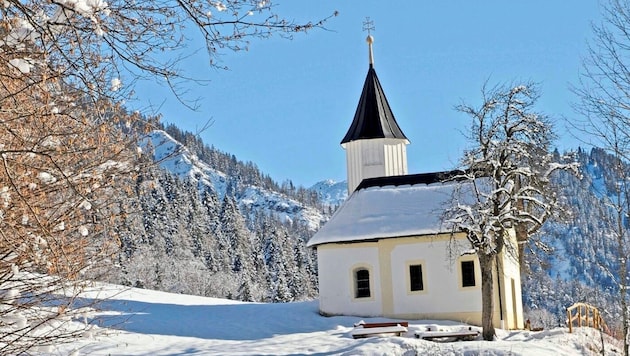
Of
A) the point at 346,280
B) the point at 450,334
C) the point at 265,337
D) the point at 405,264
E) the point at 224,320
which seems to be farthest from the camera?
the point at 346,280

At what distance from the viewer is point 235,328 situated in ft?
82.0

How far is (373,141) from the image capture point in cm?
3556

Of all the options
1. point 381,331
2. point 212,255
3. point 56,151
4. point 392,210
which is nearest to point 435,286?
point 392,210

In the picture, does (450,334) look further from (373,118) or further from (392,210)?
(373,118)

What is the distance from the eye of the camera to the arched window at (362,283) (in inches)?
1094

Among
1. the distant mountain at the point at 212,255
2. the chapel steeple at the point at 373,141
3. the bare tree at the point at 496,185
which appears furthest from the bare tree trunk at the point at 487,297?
the distant mountain at the point at 212,255

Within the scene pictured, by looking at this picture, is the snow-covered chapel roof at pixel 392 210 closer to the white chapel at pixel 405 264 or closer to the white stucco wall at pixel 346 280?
the white chapel at pixel 405 264

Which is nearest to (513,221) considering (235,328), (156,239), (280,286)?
(235,328)

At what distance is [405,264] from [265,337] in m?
6.39

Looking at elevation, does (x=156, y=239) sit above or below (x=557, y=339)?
above

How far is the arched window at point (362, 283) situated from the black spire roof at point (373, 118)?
29.2 ft

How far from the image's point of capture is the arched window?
27.8m

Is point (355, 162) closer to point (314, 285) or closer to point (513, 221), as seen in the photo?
point (513, 221)

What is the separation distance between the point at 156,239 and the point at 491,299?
59409mm
